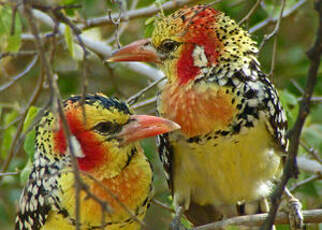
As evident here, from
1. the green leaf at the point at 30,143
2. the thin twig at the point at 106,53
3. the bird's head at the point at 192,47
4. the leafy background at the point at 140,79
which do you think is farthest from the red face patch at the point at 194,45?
the thin twig at the point at 106,53

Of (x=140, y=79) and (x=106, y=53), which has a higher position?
(x=106, y=53)

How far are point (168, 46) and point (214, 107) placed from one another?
1.42ft

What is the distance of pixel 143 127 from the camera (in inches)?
110

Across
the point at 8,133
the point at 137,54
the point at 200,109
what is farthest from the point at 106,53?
the point at 200,109

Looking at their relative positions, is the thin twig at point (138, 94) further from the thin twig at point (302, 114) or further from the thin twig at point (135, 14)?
the thin twig at point (302, 114)

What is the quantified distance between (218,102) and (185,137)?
24 cm

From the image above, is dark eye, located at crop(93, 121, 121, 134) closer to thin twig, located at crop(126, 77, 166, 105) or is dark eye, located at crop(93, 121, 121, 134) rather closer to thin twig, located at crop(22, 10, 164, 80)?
thin twig, located at crop(126, 77, 166, 105)

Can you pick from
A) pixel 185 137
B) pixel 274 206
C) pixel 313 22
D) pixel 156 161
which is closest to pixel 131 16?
pixel 156 161

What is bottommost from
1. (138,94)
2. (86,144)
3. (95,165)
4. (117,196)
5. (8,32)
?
(117,196)

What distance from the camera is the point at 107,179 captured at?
2.88 meters

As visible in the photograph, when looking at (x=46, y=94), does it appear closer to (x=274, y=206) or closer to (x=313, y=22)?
(x=313, y=22)

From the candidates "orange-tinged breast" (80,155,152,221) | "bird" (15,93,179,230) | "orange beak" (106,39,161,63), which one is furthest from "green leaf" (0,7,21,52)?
"orange-tinged breast" (80,155,152,221)

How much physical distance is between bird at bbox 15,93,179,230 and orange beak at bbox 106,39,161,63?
26 cm

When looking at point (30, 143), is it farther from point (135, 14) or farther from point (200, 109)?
point (135, 14)
